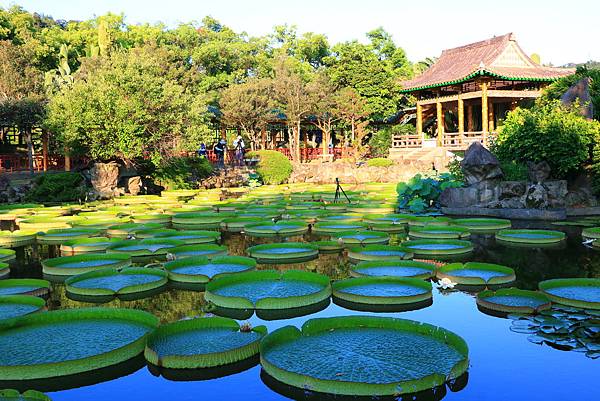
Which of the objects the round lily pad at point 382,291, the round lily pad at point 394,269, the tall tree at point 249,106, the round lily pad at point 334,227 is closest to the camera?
the round lily pad at point 382,291

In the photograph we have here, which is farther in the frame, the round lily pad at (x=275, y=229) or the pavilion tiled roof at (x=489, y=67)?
the pavilion tiled roof at (x=489, y=67)

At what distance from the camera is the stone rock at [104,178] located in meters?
19.9

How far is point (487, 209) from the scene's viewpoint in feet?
45.4

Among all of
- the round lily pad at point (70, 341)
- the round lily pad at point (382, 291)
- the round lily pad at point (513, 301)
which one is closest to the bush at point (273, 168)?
the round lily pad at point (382, 291)

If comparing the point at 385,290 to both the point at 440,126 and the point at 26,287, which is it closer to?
the point at 26,287

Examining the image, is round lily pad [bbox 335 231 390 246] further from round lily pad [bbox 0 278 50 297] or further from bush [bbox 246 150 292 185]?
bush [bbox 246 150 292 185]

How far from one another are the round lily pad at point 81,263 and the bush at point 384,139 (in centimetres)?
2694

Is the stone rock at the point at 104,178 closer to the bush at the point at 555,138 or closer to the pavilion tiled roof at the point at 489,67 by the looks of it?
the bush at the point at 555,138

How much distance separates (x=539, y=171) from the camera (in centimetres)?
1335

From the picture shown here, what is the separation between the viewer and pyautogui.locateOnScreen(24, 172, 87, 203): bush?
19.2 metres

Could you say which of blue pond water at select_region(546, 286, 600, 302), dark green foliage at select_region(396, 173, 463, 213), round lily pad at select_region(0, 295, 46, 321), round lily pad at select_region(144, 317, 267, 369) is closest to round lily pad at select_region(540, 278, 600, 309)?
blue pond water at select_region(546, 286, 600, 302)

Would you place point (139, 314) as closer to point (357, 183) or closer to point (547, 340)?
point (547, 340)

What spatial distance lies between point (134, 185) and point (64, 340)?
16.6 meters

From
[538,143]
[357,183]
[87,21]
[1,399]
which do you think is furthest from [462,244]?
[87,21]
